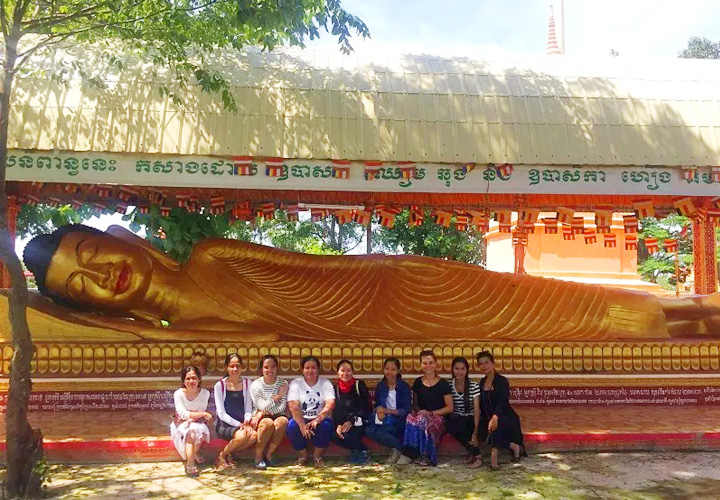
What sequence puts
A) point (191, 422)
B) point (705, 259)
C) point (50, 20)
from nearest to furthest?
point (50, 20), point (191, 422), point (705, 259)

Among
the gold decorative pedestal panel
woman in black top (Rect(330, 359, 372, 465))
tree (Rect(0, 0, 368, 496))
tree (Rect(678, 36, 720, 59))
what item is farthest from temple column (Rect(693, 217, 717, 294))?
tree (Rect(678, 36, 720, 59))

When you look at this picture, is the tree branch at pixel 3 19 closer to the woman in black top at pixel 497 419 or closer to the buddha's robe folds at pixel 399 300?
the buddha's robe folds at pixel 399 300

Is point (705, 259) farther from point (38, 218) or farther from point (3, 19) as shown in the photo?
point (38, 218)

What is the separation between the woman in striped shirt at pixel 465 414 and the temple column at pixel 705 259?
6524 millimetres

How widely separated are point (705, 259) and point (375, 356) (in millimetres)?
6526

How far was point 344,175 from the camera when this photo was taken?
5879 mm

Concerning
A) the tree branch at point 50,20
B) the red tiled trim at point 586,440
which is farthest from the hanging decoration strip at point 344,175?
the red tiled trim at point 586,440

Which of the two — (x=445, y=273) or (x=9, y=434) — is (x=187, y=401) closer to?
(x=9, y=434)

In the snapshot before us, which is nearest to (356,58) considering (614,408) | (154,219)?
(154,219)

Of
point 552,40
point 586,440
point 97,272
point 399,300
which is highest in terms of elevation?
point 552,40

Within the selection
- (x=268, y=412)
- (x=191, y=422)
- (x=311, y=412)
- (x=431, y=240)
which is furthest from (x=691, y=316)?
(x=431, y=240)

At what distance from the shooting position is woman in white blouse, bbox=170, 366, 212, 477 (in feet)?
14.6

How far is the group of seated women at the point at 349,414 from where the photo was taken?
4645 millimetres

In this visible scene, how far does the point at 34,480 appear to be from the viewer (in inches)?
153
